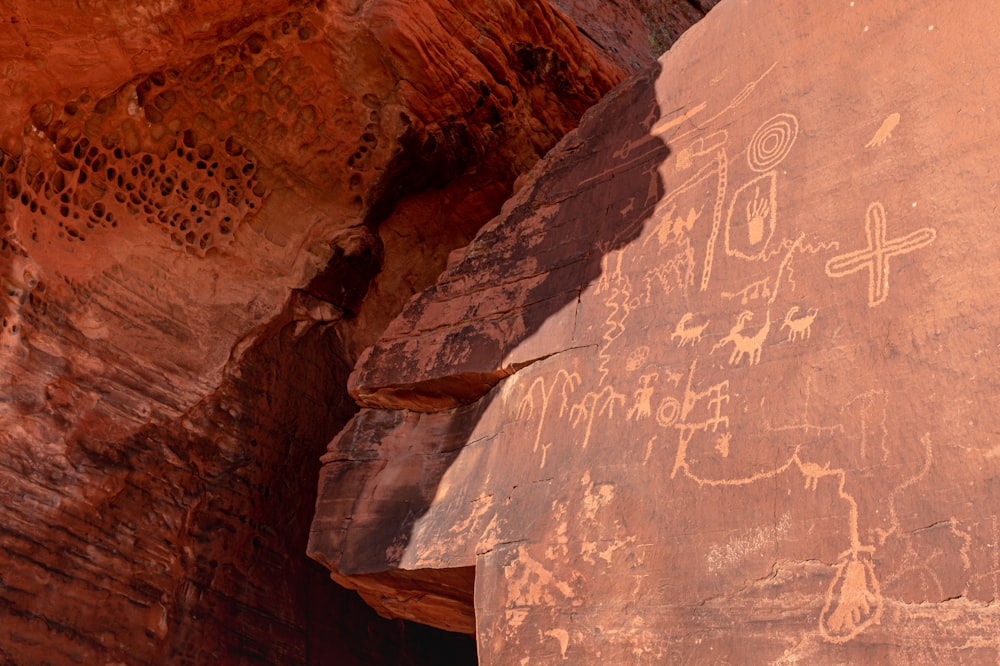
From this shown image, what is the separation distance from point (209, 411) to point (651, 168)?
2738mm

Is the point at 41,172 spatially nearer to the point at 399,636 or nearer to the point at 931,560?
the point at 399,636

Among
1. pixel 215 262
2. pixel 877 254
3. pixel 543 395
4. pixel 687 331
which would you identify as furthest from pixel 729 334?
pixel 215 262

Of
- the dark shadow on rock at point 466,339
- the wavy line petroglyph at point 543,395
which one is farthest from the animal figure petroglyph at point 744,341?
the dark shadow on rock at point 466,339

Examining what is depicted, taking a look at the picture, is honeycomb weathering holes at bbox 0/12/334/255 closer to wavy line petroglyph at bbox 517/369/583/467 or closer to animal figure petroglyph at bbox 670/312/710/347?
wavy line petroglyph at bbox 517/369/583/467

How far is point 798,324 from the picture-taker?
10.2ft

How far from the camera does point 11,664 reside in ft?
13.8

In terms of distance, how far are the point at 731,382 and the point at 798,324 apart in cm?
29

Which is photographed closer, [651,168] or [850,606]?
[850,606]

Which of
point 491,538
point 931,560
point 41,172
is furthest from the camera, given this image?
point 41,172

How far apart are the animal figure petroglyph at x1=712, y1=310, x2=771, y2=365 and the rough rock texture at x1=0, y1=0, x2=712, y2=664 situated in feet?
5.17

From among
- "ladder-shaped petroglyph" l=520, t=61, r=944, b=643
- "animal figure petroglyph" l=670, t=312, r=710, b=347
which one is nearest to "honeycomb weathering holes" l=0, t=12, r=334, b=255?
"ladder-shaped petroglyph" l=520, t=61, r=944, b=643

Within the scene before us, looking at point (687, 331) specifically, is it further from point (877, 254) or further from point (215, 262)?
point (215, 262)

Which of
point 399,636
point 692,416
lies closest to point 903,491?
point 692,416

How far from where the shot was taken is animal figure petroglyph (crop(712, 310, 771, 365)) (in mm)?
3178
